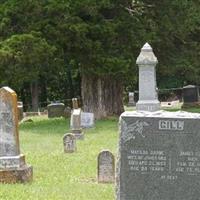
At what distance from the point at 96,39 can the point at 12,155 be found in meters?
15.2

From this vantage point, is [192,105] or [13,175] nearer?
[13,175]

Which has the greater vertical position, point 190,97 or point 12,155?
point 190,97

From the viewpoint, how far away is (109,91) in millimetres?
31016

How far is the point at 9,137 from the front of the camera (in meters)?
12.8

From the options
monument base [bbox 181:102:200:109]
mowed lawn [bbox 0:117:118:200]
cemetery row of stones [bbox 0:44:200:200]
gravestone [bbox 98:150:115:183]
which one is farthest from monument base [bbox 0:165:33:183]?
monument base [bbox 181:102:200:109]

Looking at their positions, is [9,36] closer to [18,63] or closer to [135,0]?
[18,63]

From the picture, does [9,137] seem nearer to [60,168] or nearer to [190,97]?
[60,168]

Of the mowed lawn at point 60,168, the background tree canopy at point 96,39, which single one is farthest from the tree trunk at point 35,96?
the mowed lawn at point 60,168

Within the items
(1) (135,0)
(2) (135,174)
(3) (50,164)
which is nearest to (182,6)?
(1) (135,0)

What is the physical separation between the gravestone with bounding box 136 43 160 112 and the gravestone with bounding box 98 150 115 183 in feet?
28.2

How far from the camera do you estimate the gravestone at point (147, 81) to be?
2105cm

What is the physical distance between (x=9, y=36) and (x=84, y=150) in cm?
1028

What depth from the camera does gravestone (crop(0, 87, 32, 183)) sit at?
12.6 m

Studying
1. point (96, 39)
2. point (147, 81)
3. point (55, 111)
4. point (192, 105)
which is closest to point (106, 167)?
point (147, 81)
